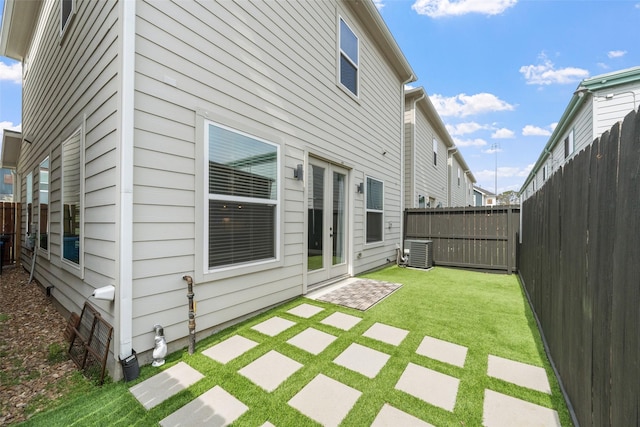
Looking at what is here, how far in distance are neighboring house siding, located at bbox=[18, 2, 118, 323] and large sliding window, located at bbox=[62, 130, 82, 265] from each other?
0.19m

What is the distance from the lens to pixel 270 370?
7.36ft

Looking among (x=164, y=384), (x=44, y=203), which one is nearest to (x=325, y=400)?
(x=164, y=384)

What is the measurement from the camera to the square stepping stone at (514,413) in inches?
65.9

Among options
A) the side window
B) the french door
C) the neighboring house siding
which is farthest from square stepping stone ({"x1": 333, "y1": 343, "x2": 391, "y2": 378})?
the side window

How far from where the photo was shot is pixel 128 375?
6.95 feet

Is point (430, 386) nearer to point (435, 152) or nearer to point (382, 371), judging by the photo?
point (382, 371)

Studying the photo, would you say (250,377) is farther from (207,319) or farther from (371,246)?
(371,246)

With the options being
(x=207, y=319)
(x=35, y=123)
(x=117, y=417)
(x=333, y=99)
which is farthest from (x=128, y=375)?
(x=35, y=123)

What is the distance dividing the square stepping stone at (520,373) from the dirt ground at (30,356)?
3541 millimetres

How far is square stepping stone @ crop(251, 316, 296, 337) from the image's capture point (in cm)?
296

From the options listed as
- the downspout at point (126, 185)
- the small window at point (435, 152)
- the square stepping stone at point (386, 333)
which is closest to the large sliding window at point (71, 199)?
the downspout at point (126, 185)

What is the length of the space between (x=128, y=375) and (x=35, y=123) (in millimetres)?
6559

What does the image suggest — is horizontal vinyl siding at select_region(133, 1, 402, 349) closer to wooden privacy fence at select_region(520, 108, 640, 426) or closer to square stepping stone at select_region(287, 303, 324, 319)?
square stepping stone at select_region(287, 303, 324, 319)

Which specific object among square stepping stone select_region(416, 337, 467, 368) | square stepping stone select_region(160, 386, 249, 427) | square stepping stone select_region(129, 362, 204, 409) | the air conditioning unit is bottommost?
square stepping stone select_region(129, 362, 204, 409)
